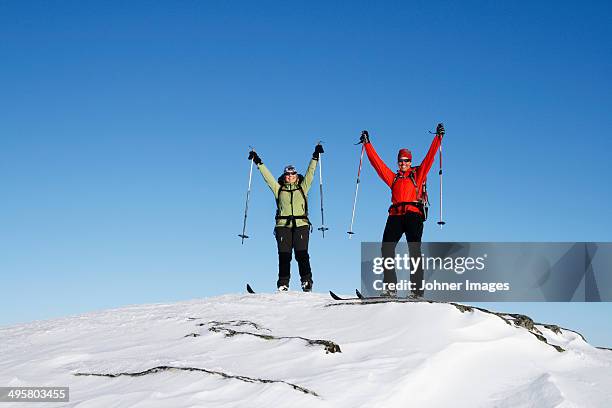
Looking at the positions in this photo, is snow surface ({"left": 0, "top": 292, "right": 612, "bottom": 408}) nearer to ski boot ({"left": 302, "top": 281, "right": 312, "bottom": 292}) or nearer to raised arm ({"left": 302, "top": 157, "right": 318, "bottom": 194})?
ski boot ({"left": 302, "top": 281, "right": 312, "bottom": 292})

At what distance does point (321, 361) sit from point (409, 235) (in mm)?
4607

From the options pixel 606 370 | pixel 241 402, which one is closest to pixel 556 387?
pixel 606 370

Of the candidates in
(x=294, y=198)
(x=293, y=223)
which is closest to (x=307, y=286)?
(x=293, y=223)

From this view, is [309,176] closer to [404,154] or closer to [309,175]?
[309,175]

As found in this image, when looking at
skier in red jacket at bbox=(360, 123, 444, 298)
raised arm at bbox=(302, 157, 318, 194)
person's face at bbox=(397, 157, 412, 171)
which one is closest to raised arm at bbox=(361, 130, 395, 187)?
skier in red jacket at bbox=(360, 123, 444, 298)

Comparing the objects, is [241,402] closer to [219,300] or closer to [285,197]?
[219,300]

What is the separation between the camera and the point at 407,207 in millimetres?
10195

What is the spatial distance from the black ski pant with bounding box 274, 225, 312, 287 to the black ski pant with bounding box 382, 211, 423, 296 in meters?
2.23

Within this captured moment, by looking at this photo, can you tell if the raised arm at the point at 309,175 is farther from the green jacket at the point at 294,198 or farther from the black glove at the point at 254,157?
the black glove at the point at 254,157

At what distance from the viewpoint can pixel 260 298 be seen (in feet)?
33.4

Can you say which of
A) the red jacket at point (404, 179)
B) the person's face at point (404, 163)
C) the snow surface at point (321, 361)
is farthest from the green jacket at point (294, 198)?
the snow surface at point (321, 361)

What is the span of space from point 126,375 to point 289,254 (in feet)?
21.0

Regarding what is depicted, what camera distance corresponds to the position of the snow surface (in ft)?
17.1

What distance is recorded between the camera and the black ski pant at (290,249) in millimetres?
12109
